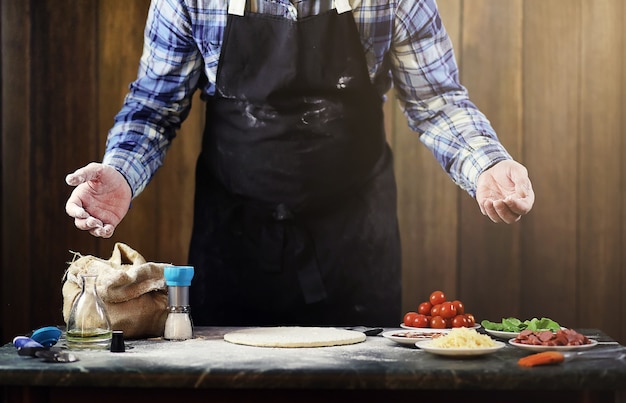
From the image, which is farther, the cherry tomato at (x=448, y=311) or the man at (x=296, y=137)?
the man at (x=296, y=137)

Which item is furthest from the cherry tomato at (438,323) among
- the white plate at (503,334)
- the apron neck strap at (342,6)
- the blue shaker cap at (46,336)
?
the apron neck strap at (342,6)

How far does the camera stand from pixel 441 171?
2.92m

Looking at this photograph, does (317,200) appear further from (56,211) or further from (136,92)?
(56,211)

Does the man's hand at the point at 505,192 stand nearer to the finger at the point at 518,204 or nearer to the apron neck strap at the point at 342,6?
the finger at the point at 518,204

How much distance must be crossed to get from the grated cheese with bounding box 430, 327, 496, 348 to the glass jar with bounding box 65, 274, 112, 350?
70 cm

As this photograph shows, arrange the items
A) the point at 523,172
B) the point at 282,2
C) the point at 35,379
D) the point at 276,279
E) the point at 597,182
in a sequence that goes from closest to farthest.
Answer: the point at 35,379
the point at 523,172
the point at 282,2
the point at 276,279
the point at 597,182

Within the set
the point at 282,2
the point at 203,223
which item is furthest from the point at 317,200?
the point at 282,2

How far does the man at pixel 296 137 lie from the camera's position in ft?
8.47

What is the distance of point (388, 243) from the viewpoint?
2836 mm

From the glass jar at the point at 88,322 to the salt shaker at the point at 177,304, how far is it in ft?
0.51

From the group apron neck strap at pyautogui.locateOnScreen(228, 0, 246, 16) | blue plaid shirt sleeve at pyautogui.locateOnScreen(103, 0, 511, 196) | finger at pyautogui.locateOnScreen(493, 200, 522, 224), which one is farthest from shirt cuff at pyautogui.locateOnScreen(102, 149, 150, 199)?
finger at pyautogui.locateOnScreen(493, 200, 522, 224)

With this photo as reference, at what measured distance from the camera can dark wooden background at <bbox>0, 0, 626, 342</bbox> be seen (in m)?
2.90

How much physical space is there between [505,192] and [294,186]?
680mm

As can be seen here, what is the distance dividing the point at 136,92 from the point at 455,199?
1.10 m
